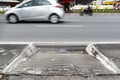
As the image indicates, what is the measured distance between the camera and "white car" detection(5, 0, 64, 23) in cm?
2016

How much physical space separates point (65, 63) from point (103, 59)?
3.12 ft

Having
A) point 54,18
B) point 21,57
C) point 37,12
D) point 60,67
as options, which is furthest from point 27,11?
point 60,67

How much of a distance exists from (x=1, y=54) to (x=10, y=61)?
117 cm

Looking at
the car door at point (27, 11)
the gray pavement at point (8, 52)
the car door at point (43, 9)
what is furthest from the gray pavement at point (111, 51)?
the car door at point (27, 11)

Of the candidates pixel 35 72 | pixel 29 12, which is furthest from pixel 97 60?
pixel 29 12

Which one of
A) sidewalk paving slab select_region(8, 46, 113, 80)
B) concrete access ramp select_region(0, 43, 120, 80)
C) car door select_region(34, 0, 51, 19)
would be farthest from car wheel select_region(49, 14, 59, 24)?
sidewalk paving slab select_region(8, 46, 113, 80)

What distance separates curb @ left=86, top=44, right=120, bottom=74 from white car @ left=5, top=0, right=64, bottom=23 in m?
10.2

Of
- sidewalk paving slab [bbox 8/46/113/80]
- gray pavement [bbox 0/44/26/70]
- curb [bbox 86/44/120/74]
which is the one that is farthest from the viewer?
gray pavement [bbox 0/44/26/70]

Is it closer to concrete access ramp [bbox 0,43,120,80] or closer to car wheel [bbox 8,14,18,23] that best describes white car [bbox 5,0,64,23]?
car wheel [bbox 8,14,18,23]

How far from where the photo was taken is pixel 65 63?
8.00 m

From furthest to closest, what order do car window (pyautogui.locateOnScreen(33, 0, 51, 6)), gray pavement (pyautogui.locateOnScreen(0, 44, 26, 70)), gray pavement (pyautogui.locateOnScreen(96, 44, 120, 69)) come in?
1. car window (pyautogui.locateOnScreen(33, 0, 51, 6))
2. gray pavement (pyautogui.locateOnScreen(96, 44, 120, 69))
3. gray pavement (pyautogui.locateOnScreen(0, 44, 26, 70))

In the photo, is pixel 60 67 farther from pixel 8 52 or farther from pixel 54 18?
pixel 54 18

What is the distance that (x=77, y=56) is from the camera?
9031 mm

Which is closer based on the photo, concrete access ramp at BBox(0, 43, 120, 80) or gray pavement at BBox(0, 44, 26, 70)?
concrete access ramp at BBox(0, 43, 120, 80)
